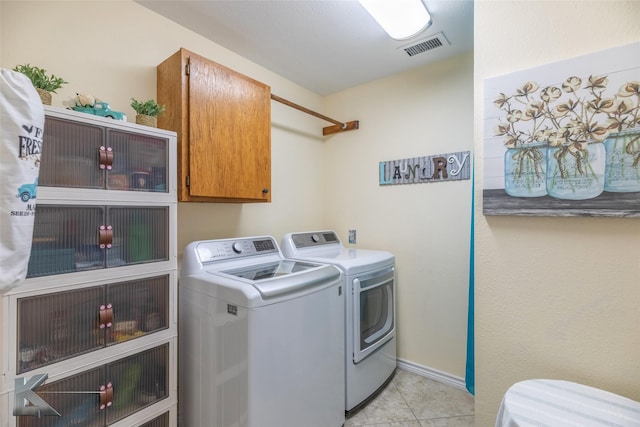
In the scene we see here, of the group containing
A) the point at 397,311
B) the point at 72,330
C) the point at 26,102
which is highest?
the point at 26,102

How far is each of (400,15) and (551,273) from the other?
1.57 m

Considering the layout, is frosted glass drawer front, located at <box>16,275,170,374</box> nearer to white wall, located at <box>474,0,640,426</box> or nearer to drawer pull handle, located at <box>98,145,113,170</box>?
drawer pull handle, located at <box>98,145,113,170</box>

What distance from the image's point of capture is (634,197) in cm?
110

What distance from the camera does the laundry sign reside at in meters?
2.18

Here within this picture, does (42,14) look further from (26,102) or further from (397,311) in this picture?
Answer: (397,311)

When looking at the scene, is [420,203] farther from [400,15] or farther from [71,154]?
[71,154]

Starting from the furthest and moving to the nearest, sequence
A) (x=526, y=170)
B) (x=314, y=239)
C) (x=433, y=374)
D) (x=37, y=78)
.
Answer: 1. (x=314, y=239)
2. (x=433, y=374)
3. (x=526, y=170)
4. (x=37, y=78)

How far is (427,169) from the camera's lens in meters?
2.33

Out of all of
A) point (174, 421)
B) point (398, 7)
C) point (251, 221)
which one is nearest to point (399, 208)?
point (251, 221)

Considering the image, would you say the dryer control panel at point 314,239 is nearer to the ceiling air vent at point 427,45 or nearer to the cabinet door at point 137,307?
the cabinet door at point 137,307

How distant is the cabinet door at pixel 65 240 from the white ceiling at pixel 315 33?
1290 mm

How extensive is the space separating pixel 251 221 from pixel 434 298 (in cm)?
160

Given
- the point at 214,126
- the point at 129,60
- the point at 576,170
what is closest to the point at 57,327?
the point at 214,126

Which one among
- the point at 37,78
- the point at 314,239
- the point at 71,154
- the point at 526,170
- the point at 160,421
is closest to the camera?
the point at 37,78
